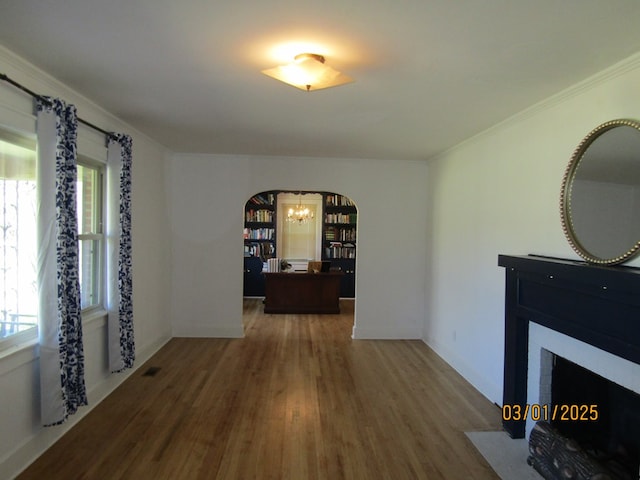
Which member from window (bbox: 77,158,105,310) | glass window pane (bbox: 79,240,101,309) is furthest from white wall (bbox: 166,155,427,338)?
glass window pane (bbox: 79,240,101,309)

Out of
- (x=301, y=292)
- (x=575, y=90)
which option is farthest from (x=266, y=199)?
(x=575, y=90)

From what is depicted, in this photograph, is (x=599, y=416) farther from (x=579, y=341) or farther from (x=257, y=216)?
(x=257, y=216)

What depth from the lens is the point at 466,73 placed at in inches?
90.7

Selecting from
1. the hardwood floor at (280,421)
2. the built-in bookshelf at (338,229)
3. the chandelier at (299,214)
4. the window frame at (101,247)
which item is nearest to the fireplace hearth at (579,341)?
the hardwood floor at (280,421)

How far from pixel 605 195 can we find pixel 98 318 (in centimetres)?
380

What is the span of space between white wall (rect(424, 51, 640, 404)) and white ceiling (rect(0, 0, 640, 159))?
0.19 metres

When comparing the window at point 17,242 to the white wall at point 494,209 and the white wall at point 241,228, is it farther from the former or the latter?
the white wall at point 494,209

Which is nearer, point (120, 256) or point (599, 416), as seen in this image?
point (599, 416)

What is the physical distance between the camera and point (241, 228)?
5172 millimetres

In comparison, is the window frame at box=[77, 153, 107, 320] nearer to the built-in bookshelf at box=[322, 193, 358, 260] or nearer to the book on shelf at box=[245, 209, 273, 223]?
the book on shelf at box=[245, 209, 273, 223]

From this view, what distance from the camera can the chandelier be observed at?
8.48m

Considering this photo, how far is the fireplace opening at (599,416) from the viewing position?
7.07 ft

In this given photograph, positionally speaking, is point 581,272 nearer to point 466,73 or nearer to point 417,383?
point 466,73

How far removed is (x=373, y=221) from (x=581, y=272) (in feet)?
10.6
